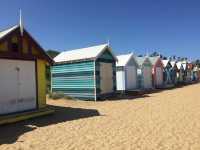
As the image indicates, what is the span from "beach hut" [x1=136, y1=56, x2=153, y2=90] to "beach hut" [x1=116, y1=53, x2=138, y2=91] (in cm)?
180

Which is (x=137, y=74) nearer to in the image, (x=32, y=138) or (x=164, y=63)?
(x=164, y=63)

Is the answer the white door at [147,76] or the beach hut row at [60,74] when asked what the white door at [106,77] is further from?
the white door at [147,76]

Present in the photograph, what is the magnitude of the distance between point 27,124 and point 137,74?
19.6 m

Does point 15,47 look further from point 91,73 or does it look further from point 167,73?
point 167,73

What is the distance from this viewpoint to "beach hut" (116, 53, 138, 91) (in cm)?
2562

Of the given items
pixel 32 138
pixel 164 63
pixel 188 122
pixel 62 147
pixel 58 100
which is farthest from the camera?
pixel 164 63

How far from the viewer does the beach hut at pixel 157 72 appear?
33034 mm

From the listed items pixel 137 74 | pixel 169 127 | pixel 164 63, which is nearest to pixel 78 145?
pixel 169 127

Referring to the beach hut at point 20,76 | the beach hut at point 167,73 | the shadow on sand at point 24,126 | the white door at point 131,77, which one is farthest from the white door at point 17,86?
the beach hut at point 167,73

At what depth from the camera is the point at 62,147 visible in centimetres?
721

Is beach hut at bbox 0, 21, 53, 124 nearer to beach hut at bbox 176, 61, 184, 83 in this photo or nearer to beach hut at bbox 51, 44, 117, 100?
beach hut at bbox 51, 44, 117, 100

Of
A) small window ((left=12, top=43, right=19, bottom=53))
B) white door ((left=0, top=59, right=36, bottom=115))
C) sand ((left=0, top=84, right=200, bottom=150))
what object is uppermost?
small window ((left=12, top=43, right=19, bottom=53))

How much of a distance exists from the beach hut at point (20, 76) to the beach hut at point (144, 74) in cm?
1724

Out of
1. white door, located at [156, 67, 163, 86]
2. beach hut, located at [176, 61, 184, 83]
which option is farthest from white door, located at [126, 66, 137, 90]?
beach hut, located at [176, 61, 184, 83]
